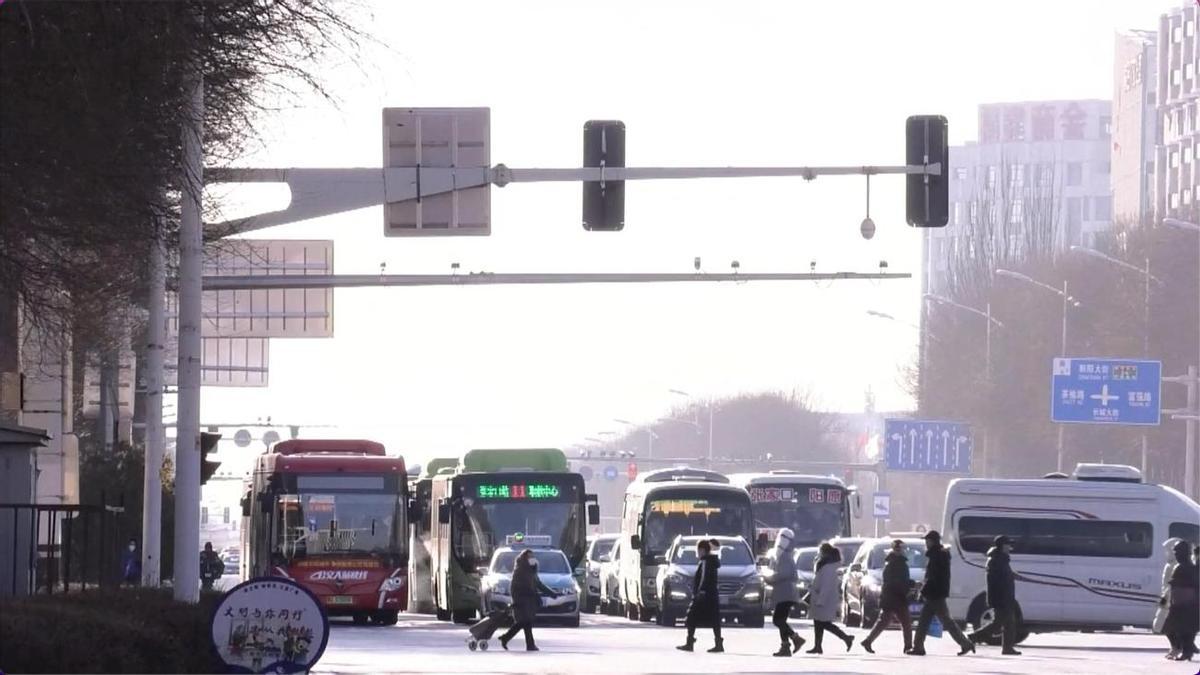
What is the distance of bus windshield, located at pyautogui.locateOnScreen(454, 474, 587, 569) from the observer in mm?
47594

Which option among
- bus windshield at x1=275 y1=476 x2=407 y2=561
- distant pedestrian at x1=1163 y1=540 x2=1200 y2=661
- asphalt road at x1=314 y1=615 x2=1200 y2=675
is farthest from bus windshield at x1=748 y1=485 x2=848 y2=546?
distant pedestrian at x1=1163 y1=540 x2=1200 y2=661

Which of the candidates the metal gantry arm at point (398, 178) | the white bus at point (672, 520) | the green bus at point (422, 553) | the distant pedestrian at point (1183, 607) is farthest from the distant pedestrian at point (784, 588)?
the green bus at point (422, 553)

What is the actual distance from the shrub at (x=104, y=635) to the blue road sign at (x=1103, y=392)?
51.3 meters

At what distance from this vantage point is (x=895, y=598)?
1299 inches

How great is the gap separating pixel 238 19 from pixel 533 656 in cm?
1353

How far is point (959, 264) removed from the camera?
120 m

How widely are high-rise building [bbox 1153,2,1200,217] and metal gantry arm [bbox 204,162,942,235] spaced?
362 ft

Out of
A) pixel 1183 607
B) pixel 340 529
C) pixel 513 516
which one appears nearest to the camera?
pixel 1183 607

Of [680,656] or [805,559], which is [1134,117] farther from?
[680,656]

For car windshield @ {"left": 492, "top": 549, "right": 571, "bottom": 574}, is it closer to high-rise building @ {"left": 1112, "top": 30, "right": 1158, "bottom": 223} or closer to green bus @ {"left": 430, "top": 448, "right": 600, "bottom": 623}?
green bus @ {"left": 430, "top": 448, "right": 600, "bottom": 623}

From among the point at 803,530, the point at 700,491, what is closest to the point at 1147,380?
the point at 803,530

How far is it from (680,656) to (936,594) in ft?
12.7

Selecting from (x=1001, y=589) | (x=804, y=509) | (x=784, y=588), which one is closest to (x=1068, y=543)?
(x=1001, y=589)

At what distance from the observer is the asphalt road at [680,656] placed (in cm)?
2730
